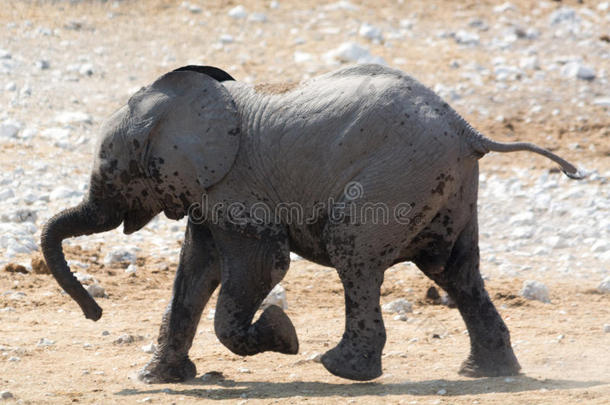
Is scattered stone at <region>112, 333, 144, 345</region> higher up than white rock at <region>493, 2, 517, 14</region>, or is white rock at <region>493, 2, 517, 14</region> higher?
white rock at <region>493, 2, 517, 14</region>

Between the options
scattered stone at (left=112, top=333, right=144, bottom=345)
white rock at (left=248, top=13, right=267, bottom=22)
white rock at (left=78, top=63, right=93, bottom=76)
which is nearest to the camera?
A: scattered stone at (left=112, top=333, right=144, bottom=345)

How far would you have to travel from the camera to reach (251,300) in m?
6.42

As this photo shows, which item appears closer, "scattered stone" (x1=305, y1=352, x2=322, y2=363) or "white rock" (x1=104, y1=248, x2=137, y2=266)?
"scattered stone" (x1=305, y1=352, x2=322, y2=363)

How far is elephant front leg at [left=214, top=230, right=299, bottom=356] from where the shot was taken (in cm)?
633

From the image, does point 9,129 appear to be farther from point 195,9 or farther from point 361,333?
point 361,333

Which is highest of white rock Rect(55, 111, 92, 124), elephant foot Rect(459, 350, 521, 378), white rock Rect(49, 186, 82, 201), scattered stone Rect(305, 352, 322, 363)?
white rock Rect(55, 111, 92, 124)

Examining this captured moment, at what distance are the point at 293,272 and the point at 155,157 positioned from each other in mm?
3328

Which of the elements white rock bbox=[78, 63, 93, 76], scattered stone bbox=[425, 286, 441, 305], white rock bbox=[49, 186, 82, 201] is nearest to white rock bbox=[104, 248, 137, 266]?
white rock bbox=[49, 186, 82, 201]

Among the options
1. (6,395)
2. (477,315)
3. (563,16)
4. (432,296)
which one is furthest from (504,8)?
(6,395)

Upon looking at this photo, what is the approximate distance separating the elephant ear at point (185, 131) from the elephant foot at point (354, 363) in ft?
3.92

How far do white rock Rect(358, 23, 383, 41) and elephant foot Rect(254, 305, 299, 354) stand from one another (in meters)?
10.4

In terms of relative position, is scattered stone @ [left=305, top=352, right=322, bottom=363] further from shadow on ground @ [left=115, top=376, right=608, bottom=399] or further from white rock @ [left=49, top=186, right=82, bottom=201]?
white rock @ [left=49, top=186, right=82, bottom=201]

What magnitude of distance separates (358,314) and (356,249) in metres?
0.38

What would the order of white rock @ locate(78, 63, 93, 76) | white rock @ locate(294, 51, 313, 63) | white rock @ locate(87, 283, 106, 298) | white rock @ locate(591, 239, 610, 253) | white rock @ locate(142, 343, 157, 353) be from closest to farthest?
white rock @ locate(142, 343, 157, 353), white rock @ locate(87, 283, 106, 298), white rock @ locate(591, 239, 610, 253), white rock @ locate(78, 63, 93, 76), white rock @ locate(294, 51, 313, 63)
